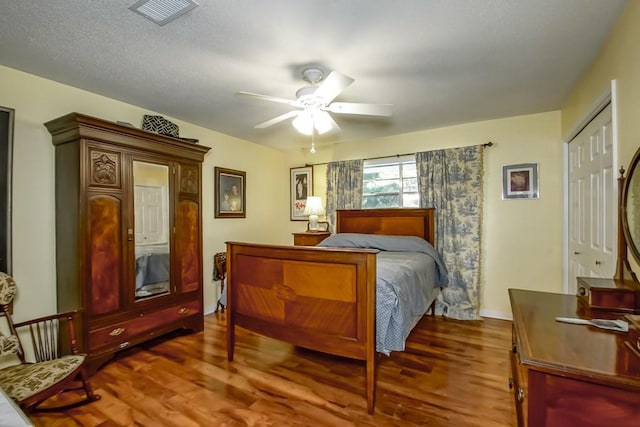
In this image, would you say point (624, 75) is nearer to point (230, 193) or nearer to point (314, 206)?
point (314, 206)

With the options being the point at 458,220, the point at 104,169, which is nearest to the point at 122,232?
the point at 104,169

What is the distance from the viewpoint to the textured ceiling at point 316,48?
1.71 meters

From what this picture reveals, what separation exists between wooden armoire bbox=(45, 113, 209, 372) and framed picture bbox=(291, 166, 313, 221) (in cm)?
208

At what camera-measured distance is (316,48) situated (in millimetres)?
2090

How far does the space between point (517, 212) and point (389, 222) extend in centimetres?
155

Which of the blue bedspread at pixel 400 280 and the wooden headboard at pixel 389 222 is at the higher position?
the wooden headboard at pixel 389 222

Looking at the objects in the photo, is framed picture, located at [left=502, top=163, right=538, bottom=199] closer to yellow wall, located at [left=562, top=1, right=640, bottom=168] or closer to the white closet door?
yellow wall, located at [left=562, top=1, right=640, bottom=168]

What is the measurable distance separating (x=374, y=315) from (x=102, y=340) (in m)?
2.31

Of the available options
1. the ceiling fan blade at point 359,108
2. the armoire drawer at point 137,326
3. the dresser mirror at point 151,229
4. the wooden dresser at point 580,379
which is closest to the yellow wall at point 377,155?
the armoire drawer at point 137,326

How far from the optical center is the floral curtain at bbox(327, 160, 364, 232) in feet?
14.9

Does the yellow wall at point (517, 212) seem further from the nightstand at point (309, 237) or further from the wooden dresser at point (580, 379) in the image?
the wooden dresser at point (580, 379)

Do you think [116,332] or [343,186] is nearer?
[116,332]

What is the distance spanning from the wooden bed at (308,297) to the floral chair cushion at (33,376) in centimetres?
113

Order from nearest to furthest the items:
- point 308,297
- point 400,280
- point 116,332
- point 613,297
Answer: point 613,297 → point 308,297 → point 400,280 → point 116,332
